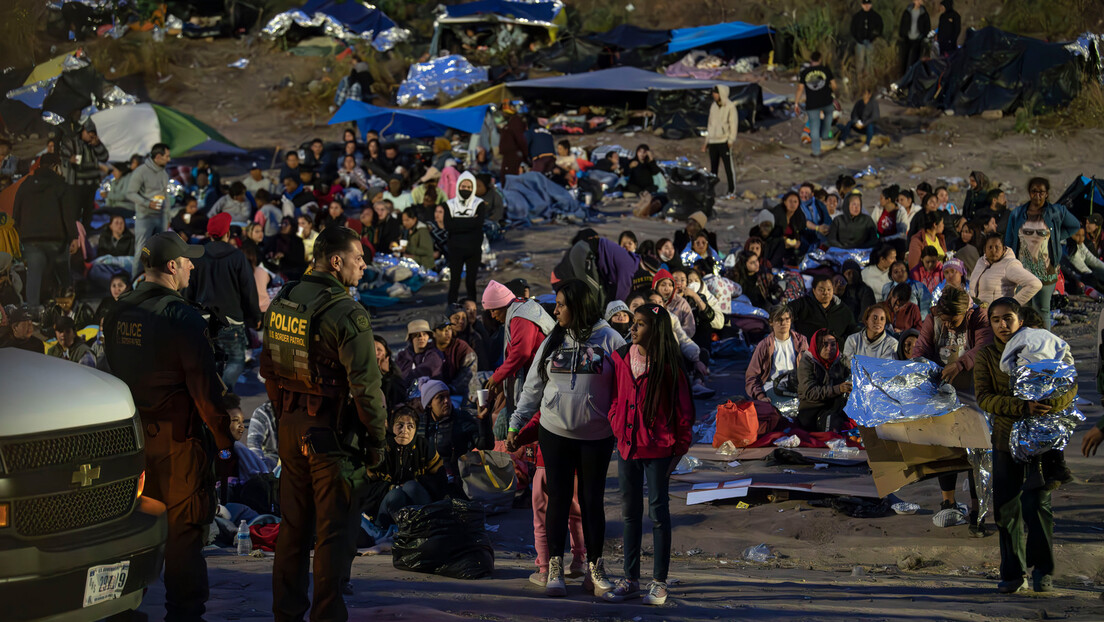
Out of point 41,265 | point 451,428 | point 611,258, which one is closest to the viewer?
point 451,428

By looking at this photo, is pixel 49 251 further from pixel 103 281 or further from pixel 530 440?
pixel 530 440

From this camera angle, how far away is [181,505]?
494 centimetres

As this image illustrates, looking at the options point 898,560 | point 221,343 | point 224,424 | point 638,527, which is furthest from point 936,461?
point 221,343

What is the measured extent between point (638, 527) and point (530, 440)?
79 centimetres

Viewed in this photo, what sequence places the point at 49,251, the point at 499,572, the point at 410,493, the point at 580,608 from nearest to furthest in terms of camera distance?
the point at 580,608, the point at 499,572, the point at 410,493, the point at 49,251

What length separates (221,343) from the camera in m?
10.7

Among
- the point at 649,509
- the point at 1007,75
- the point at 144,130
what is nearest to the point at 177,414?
the point at 649,509

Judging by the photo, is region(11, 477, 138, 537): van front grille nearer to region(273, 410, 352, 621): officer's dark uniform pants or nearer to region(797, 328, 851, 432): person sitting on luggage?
region(273, 410, 352, 621): officer's dark uniform pants

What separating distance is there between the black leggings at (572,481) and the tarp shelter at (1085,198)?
11.6 meters

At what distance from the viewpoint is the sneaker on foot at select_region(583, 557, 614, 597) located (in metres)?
5.98

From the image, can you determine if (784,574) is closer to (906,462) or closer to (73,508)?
(906,462)

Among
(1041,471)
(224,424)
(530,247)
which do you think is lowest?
(530,247)

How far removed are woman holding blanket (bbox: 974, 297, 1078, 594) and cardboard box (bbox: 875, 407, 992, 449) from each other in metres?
0.80

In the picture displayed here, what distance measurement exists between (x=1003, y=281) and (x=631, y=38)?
66.3 feet
